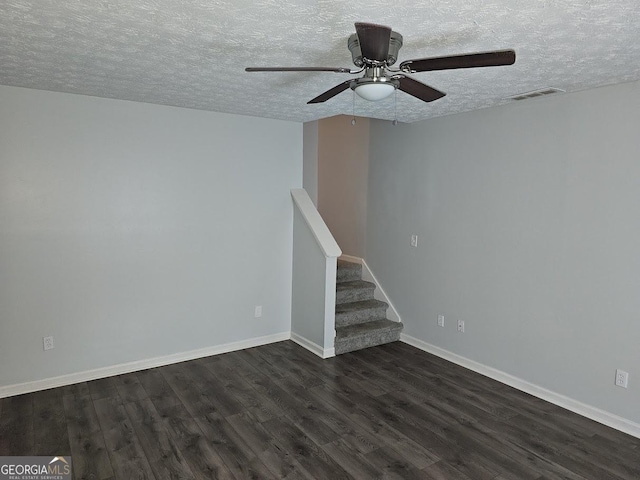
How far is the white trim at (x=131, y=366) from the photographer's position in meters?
3.46

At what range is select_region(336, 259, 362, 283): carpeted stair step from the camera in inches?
210

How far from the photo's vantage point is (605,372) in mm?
3125

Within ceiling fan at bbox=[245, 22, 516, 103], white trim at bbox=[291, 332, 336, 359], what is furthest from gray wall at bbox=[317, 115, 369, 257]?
ceiling fan at bbox=[245, 22, 516, 103]

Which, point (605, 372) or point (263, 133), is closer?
point (605, 372)

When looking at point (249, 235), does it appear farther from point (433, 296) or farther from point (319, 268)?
point (433, 296)

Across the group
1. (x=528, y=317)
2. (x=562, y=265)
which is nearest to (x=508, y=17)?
(x=562, y=265)

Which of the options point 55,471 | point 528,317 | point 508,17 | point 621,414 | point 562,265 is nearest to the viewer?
point 508,17

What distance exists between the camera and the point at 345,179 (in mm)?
5738

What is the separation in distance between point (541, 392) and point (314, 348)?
6.92ft

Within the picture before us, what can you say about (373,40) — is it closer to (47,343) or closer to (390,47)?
(390,47)

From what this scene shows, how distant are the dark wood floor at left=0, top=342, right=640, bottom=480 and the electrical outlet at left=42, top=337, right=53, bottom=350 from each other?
355mm

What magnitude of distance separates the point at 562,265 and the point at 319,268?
2.17 meters

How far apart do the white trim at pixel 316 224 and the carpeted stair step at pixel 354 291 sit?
844 mm

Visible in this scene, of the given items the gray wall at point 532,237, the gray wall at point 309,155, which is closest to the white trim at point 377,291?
the gray wall at point 532,237
